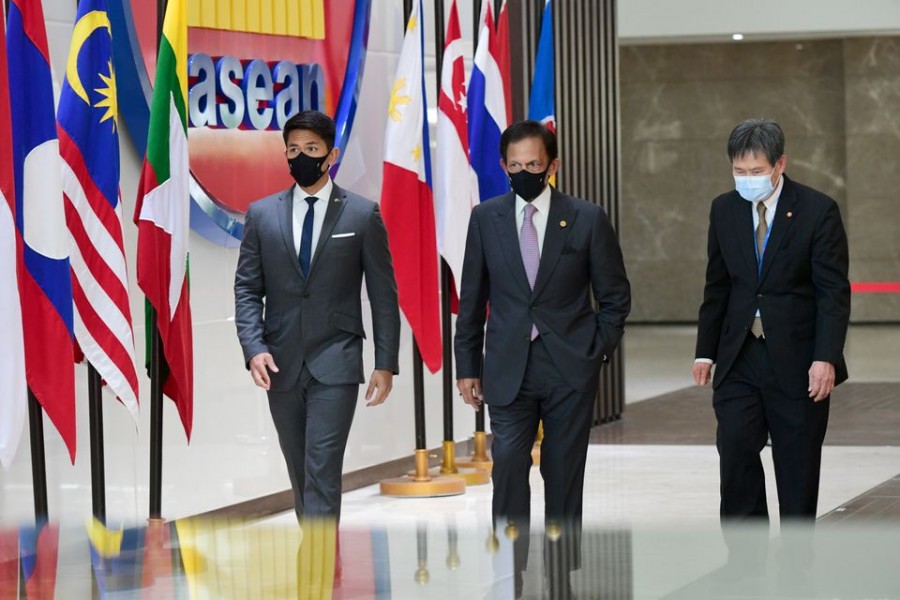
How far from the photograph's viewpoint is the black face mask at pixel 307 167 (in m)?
5.27

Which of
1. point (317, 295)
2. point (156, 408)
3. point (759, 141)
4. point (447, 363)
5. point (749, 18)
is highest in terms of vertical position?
point (749, 18)

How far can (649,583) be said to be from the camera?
5.73 feet

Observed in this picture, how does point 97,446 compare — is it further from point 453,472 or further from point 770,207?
point 453,472

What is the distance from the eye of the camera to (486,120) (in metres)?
8.62

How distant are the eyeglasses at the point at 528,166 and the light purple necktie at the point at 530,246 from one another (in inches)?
4.7

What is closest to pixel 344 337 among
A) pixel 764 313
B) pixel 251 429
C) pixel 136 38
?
pixel 764 313

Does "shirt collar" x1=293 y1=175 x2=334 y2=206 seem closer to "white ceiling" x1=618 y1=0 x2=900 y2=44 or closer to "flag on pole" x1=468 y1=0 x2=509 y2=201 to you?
"flag on pole" x1=468 y1=0 x2=509 y2=201

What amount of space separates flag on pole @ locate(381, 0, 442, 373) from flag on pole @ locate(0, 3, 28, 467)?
2.88 meters

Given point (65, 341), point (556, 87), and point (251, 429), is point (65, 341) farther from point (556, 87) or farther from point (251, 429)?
point (556, 87)

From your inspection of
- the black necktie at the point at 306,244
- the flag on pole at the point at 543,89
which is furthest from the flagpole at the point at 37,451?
the flag on pole at the point at 543,89

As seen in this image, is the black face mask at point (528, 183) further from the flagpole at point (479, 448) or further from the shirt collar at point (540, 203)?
the flagpole at point (479, 448)

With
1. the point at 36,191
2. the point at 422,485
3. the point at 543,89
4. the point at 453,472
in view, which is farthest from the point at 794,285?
the point at 543,89

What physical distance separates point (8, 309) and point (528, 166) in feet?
5.62

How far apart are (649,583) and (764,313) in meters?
3.47
